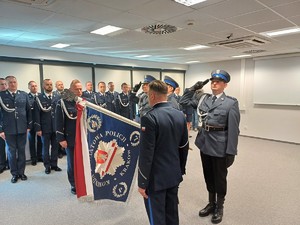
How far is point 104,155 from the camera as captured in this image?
2.17 meters

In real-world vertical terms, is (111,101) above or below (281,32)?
below

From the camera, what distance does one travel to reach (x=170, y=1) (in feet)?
8.27

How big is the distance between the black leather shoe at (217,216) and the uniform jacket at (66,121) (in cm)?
190

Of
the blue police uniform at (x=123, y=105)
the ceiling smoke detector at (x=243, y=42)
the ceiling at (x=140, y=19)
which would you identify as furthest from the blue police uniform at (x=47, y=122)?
the ceiling smoke detector at (x=243, y=42)

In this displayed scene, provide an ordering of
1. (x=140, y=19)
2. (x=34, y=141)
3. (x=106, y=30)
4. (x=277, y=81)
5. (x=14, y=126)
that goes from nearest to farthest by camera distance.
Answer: (x=140, y=19), (x=14, y=126), (x=106, y=30), (x=34, y=141), (x=277, y=81)

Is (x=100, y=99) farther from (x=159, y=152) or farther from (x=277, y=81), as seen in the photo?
(x=277, y=81)

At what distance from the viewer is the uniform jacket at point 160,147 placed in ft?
5.15

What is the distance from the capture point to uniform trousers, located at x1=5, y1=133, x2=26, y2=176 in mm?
3490

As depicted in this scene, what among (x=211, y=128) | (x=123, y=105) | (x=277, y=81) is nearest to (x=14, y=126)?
(x=211, y=128)

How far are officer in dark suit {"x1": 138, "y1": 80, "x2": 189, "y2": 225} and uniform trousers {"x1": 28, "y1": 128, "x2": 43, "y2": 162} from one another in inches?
135

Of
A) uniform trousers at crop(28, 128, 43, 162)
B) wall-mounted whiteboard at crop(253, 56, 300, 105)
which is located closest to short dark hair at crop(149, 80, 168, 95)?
uniform trousers at crop(28, 128, 43, 162)

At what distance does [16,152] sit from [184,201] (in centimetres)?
272

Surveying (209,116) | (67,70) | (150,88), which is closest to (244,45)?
(209,116)

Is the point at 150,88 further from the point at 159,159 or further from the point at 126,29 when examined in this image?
the point at 126,29
